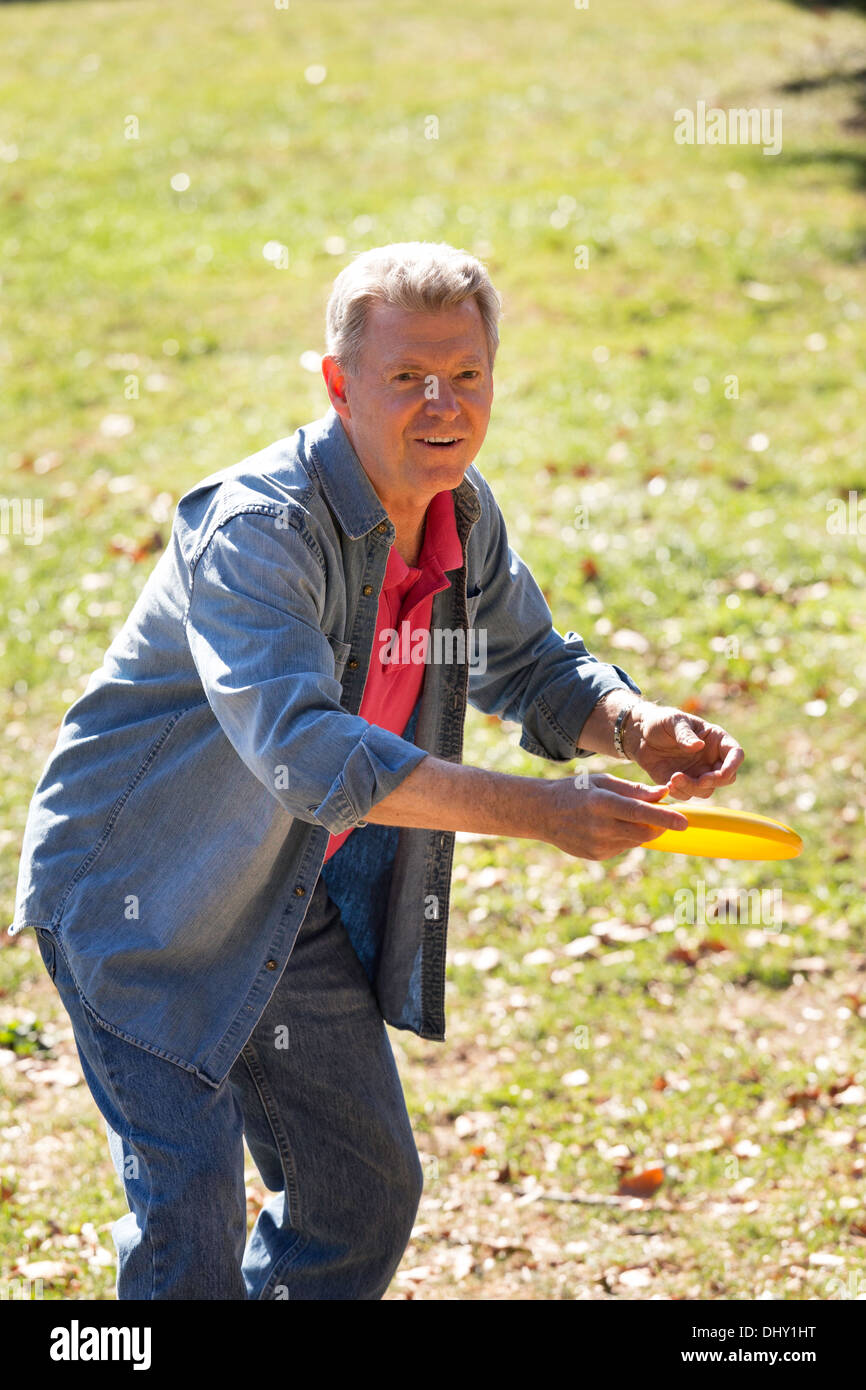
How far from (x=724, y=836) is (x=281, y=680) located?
831 millimetres

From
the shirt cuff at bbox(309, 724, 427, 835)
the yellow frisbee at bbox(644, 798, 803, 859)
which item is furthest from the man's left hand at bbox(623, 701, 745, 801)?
the shirt cuff at bbox(309, 724, 427, 835)

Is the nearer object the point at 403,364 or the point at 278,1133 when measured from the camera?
the point at 403,364

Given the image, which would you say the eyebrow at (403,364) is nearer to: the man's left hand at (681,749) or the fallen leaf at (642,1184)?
the man's left hand at (681,749)

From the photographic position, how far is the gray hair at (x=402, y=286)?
2781 millimetres

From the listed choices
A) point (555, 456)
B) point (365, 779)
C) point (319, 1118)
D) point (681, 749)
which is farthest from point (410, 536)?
point (555, 456)

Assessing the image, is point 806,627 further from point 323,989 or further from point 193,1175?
point 193,1175

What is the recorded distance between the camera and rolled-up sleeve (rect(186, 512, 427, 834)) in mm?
2451

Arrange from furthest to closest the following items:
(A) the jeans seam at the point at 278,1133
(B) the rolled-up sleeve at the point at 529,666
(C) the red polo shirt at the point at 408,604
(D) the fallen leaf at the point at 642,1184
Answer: (D) the fallen leaf at the point at 642,1184 → (B) the rolled-up sleeve at the point at 529,666 → (A) the jeans seam at the point at 278,1133 → (C) the red polo shirt at the point at 408,604

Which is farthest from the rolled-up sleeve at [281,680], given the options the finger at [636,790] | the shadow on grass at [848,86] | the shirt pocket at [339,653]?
the shadow on grass at [848,86]

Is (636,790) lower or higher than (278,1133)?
higher

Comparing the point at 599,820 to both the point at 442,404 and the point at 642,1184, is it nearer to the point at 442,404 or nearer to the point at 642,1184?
the point at 442,404

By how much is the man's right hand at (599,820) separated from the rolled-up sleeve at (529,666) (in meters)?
0.77

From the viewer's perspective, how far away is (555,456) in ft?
28.8

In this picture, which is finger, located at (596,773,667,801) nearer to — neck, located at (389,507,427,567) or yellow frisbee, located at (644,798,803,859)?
yellow frisbee, located at (644,798,803,859)
